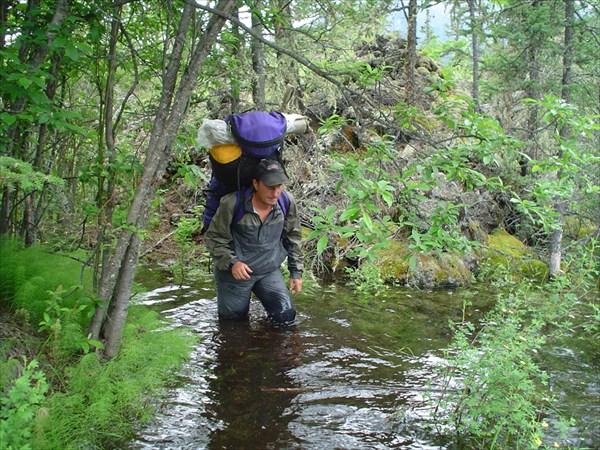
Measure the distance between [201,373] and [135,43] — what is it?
4.20 metres

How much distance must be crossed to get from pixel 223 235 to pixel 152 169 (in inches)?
64.1

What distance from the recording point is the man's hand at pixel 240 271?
19.1 feet

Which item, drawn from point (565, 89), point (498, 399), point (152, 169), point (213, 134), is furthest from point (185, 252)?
point (565, 89)

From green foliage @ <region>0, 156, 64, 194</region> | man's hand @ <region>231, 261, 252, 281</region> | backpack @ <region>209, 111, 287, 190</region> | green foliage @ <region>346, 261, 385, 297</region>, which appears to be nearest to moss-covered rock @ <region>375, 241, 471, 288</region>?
green foliage @ <region>346, 261, 385, 297</region>

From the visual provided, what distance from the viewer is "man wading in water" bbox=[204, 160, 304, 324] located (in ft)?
19.0

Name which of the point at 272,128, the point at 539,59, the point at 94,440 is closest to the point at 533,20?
the point at 539,59

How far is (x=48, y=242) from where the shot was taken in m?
6.86

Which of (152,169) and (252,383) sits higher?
(152,169)

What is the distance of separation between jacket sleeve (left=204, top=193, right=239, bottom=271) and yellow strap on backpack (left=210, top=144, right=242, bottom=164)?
0.57 metres

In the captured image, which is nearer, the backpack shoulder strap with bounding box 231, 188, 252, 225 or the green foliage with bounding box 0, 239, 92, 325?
the green foliage with bounding box 0, 239, 92, 325

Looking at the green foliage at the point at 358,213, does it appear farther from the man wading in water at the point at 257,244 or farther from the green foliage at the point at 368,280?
the green foliage at the point at 368,280

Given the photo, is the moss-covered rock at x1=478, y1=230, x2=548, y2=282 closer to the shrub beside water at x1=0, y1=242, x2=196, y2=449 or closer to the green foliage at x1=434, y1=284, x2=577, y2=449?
the green foliage at x1=434, y1=284, x2=577, y2=449

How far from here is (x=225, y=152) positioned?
541cm

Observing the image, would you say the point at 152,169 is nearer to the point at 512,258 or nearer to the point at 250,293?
the point at 250,293
